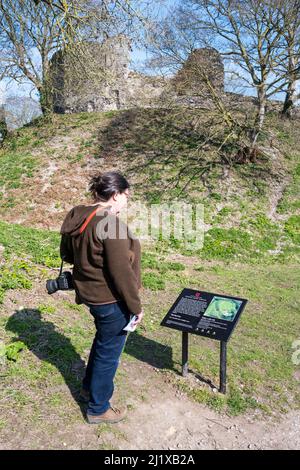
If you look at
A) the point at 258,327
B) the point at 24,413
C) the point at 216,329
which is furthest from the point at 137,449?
the point at 258,327

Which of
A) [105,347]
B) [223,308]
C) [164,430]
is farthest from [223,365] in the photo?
[105,347]

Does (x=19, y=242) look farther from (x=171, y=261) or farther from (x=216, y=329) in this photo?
(x=216, y=329)

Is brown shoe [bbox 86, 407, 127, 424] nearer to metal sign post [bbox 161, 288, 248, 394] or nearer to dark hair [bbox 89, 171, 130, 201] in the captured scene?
metal sign post [bbox 161, 288, 248, 394]

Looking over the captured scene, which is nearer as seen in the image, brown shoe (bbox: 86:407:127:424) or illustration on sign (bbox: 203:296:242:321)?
brown shoe (bbox: 86:407:127:424)

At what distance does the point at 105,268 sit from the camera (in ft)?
9.30

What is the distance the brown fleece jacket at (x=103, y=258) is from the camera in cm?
274

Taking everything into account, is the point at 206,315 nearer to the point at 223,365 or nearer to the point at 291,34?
the point at 223,365

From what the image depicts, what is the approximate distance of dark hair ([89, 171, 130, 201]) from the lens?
2861 millimetres

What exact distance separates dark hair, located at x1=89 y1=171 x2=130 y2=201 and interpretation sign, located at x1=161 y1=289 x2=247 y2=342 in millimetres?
1825

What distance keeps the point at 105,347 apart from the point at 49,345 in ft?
5.12

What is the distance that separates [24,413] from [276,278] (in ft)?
22.1

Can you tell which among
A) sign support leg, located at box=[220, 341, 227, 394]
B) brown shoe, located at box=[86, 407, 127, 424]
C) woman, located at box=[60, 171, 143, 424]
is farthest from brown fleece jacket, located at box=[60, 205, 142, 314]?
sign support leg, located at box=[220, 341, 227, 394]

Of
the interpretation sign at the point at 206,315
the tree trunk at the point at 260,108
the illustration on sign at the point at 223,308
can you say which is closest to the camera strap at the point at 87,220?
the interpretation sign at the point at 206,315

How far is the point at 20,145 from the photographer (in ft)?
54.9
